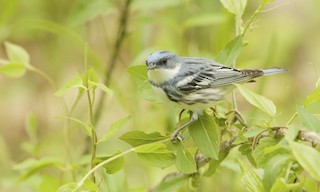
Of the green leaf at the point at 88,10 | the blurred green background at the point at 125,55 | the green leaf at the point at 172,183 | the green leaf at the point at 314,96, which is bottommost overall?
the blurred green background at the point at 125,55

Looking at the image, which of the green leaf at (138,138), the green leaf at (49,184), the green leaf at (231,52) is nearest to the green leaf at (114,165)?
the green leaf at (138,138)

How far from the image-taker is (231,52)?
170 centimetres

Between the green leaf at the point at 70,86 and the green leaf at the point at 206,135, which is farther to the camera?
the green leaf at the point at 206,135

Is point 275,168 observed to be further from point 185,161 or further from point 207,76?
point 207,76

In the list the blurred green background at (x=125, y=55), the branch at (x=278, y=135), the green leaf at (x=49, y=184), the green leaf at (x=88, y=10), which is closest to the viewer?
the branch at (x=278, y=135)

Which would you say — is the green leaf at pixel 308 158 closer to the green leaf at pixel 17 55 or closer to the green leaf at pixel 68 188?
the green leaf at pixel 68 188

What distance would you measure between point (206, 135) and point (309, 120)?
32cm

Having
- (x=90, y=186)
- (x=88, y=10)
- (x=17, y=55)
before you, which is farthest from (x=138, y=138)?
(x=88, y=10)

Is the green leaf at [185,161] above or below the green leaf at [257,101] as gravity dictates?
below

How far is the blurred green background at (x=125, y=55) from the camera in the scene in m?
2.88

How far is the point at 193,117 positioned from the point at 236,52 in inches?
7.9

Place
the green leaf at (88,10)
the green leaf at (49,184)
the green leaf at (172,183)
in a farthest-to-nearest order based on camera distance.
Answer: the green leaf at (88,10)
the green leaf at (49,184)
the green leaf at (172,183)

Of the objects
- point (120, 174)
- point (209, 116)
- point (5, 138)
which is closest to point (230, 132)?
point (209, 116)

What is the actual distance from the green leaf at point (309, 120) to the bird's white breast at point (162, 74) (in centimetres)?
53
